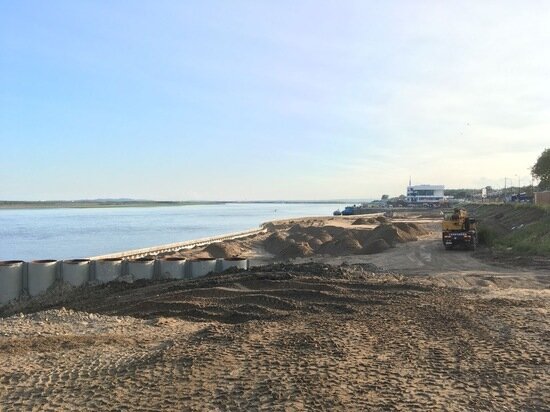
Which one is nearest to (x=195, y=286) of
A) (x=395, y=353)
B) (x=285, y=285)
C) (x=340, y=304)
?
(x=285, y=285)

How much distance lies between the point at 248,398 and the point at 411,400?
1680 millimetres

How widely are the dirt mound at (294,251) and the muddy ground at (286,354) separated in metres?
18.2

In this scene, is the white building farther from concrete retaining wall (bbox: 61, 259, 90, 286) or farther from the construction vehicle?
concrete retaining wall (bbox: 61, 259, 90, 286)

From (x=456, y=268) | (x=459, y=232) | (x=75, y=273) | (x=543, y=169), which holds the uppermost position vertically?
(x=543, y=169)

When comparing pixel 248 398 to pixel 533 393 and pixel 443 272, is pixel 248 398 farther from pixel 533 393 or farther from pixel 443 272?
pixel 443 272

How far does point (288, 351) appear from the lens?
283 inches

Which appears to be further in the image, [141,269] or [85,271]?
[141,269]

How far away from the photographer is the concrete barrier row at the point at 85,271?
15.5 m

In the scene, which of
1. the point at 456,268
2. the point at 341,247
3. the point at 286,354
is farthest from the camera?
the point at 341,247

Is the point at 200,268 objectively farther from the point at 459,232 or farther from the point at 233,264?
the point at 459,232

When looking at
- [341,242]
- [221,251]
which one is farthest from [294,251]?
[221,251]

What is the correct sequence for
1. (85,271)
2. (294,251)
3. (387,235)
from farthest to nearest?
(387,235) → (294,251) → (85,271)

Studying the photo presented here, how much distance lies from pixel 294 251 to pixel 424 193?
13087cm

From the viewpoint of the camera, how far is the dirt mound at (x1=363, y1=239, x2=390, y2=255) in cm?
3064
